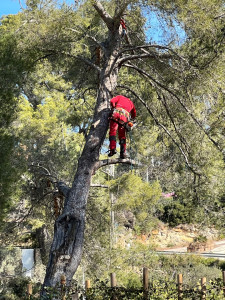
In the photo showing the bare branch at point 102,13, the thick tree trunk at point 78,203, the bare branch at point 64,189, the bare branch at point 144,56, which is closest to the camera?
the thick tree trunk at point 78,203

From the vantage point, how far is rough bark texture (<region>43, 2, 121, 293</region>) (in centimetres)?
455

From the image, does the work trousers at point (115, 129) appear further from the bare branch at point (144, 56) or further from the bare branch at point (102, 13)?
the bare branch at point (102, 13)

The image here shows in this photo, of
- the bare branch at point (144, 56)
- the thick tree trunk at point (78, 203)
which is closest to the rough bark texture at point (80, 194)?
the thick tree trunk at point (78, 203)

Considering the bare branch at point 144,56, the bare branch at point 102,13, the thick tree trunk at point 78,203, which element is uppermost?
the bare branch at point 102,13

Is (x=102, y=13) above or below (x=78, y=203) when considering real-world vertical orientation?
above

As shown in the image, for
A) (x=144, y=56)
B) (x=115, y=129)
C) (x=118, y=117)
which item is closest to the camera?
(x=118, y=117)

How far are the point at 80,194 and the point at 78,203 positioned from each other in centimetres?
13

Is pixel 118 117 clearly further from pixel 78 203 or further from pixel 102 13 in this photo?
pixel 102 13

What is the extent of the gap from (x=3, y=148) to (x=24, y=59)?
4.67 feet

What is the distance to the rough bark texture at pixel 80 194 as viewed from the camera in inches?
179

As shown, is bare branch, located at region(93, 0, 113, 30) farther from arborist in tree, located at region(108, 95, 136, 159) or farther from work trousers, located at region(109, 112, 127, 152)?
work trousers, located at region(109, 112, 127, 152)

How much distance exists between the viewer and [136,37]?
6348 millimetres

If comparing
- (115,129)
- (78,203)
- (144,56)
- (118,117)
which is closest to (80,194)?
(78,203)

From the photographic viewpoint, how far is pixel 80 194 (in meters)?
4.95
